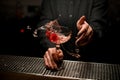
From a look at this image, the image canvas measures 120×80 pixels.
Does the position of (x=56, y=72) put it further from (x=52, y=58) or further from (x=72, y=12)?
(x=72, y=12)

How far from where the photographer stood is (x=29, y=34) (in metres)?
3.50

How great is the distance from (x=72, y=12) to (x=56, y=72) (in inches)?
50.3

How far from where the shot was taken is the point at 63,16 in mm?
2826

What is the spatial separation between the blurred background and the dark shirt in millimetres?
571

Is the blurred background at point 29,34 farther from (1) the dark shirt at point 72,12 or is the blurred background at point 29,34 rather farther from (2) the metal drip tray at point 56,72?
(2) the metal drip tray at point 56,72

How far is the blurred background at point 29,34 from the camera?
341 centimetres

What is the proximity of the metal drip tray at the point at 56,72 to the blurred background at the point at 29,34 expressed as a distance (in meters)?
1.31

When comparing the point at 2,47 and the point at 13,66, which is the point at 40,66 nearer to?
the point at 13,66

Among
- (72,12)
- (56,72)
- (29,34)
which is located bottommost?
(29,34)

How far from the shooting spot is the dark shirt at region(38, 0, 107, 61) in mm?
2697

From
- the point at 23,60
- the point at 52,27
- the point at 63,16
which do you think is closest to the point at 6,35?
the point at 63,16

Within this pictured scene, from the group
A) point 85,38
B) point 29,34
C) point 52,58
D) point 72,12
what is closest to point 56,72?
point 52,58

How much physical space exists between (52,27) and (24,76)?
0.46m

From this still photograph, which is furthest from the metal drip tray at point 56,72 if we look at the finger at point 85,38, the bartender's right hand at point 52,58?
the finger at point 85,38
